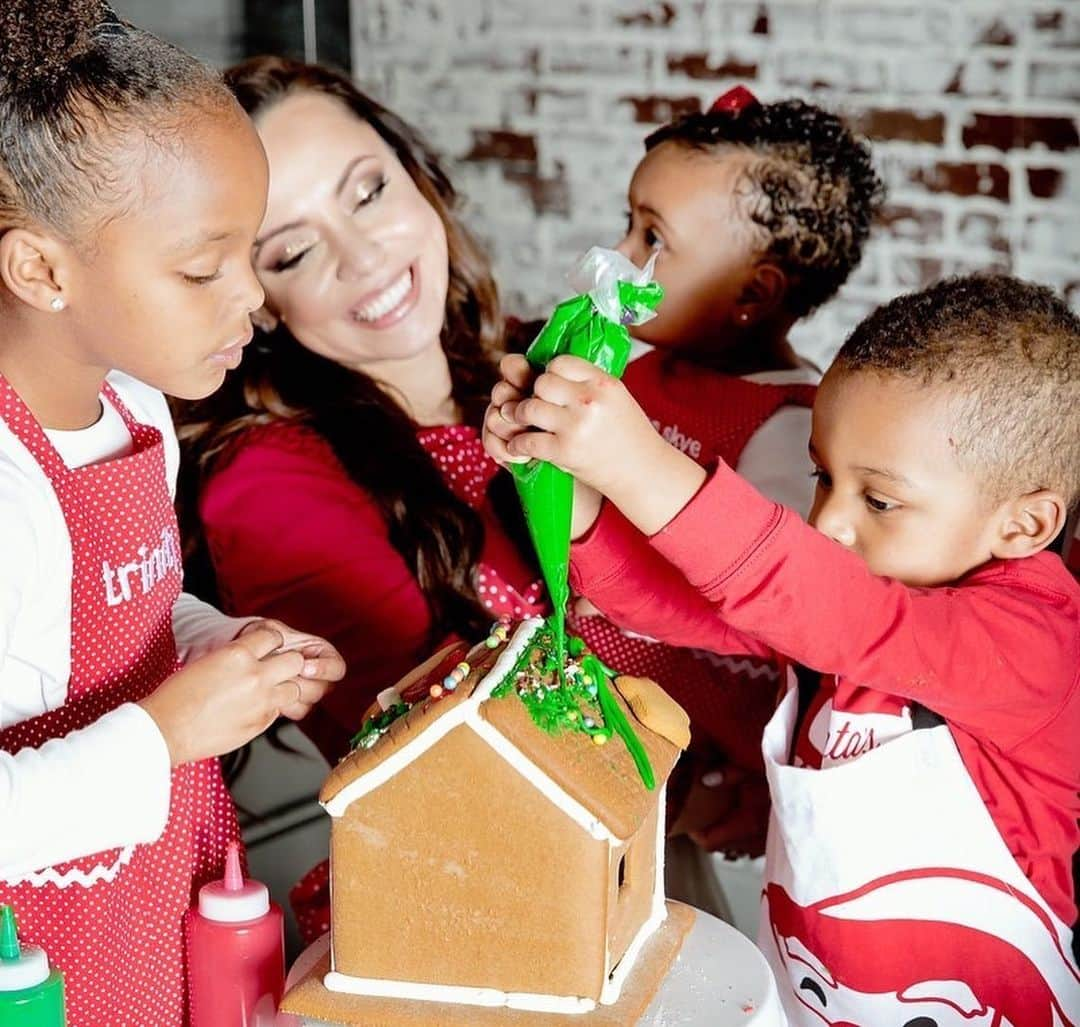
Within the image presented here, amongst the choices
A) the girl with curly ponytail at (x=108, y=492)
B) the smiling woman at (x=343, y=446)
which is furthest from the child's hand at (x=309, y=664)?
the smiling woman at (x=343, y=446)

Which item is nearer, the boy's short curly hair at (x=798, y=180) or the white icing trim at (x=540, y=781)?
the white icing trim at (x=540, y=781)

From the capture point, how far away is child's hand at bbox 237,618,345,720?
1.27 meters

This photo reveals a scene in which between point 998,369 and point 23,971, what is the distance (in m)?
0.90

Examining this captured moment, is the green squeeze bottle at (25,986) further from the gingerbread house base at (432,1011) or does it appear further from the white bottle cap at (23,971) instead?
the gingerbread house base at (432,1011)

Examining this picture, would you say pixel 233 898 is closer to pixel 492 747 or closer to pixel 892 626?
pixel 492 747

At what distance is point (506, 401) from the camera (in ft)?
3.86

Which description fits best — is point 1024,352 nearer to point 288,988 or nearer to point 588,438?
point 588,438

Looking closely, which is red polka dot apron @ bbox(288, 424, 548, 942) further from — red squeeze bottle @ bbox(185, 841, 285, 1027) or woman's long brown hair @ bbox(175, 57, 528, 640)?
red squeeze bottle @ bbox(185, 841, 285, 1027)

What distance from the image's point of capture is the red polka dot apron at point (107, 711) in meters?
1.20

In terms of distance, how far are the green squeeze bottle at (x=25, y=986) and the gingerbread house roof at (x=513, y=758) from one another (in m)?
0.22

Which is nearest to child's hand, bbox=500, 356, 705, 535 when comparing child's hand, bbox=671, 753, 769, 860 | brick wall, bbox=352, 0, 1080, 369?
child's hand, bbox=671, 753, 769, 860

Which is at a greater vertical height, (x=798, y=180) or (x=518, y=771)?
(x=798, y=180)

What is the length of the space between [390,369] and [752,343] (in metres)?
0.48

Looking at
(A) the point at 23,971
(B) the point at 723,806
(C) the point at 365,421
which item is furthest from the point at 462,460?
(A) the point at 23,971
